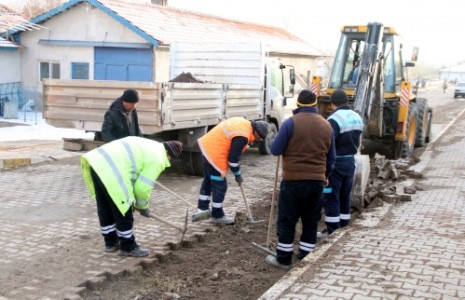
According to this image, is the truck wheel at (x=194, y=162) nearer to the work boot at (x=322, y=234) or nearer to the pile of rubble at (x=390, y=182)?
the pile of rubble at (x=390, y=182)

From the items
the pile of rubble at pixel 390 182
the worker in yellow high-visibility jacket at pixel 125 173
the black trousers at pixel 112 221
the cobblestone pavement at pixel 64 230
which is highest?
the worker in yellow high-visibility jacket at pixel 125 173

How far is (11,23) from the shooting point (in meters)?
21.2

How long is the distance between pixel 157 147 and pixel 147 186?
39 centimetres

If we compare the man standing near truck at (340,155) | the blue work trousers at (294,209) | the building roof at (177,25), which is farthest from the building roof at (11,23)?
the blue work trousers at (294,209)

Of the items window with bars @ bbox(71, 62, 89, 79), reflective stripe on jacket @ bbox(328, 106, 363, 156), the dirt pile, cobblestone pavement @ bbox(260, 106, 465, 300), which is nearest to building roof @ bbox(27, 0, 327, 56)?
window with bars @ bbox(71, 62, 89, 79)

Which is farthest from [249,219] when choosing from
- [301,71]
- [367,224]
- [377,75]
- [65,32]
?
[301,71]

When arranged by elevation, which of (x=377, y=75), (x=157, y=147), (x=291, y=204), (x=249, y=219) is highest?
(x=377, y=75)

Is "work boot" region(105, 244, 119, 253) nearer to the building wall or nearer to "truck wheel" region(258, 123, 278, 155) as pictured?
"truck wheel" region(258, 123, 278, 155)

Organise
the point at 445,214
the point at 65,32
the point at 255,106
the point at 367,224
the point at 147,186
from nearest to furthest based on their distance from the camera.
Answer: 1. the point at 147,186
2. the point at 367,224
3. the point at 445,214
4. the point at 255,106
5. the point at 65,32

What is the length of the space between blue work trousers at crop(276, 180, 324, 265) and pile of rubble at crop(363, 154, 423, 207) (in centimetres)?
276

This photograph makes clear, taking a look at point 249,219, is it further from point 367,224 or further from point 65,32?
point 65,32

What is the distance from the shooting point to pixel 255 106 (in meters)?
12.0

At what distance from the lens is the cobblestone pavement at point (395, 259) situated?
15.3ft

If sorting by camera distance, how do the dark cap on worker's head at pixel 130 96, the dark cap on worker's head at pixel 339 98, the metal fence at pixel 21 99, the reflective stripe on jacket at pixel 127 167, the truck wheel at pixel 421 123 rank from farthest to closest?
the metal fence at pixel 21 99 → the truck wheel at pixel 421 123 → the dark cap on worker's head at pixel 130 96 → the dark cap on worker's head at pixel 339 98 → the reflective stripe on jacket at pixel 127 167
